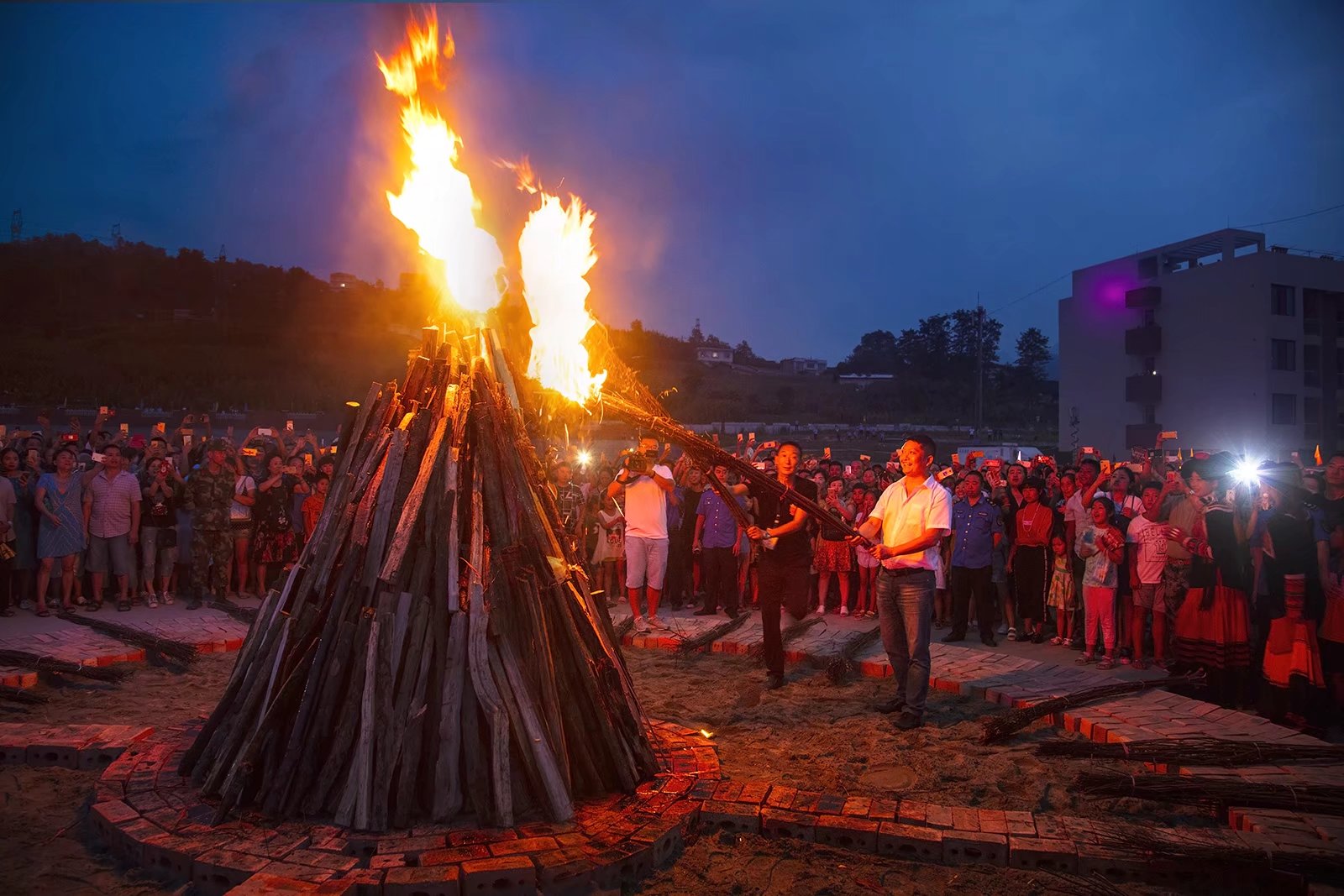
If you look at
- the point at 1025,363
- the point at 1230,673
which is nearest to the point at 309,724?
the point at 1230,673

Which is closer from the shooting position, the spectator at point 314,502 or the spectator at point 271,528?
the spectator at point 314,502

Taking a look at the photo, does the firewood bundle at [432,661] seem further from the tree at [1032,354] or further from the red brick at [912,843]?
the tree at [1032,354]

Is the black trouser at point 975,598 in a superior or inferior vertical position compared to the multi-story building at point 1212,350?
inferior

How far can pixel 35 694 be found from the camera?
7.39m

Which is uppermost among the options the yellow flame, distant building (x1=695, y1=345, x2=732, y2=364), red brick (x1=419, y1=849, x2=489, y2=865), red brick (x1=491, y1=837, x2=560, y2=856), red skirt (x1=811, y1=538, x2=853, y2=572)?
distant building (x1=695, y1=345, x2=732, y2=364)

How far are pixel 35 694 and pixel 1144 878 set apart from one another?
27.5 ft

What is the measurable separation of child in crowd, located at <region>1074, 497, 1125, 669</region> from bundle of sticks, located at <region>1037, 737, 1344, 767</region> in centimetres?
296

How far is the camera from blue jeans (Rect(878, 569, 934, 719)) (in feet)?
22.3

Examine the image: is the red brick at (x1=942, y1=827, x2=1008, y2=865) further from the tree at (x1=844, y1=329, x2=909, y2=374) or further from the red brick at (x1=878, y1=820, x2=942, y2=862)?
the tree at (x1=844, y1=329, x2=909, y2=374)

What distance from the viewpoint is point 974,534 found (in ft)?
32.9

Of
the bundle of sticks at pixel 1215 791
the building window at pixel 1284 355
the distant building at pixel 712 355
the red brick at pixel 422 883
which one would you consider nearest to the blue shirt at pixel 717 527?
the bundle of sticks at pixel 1215 791

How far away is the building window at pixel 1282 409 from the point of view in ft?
120

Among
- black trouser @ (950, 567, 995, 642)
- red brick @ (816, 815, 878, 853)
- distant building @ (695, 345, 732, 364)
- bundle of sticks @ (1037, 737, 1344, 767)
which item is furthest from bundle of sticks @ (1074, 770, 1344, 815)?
distant building @ (695, 345, 732, 364)

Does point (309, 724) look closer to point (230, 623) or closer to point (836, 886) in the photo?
point (836, 886)
